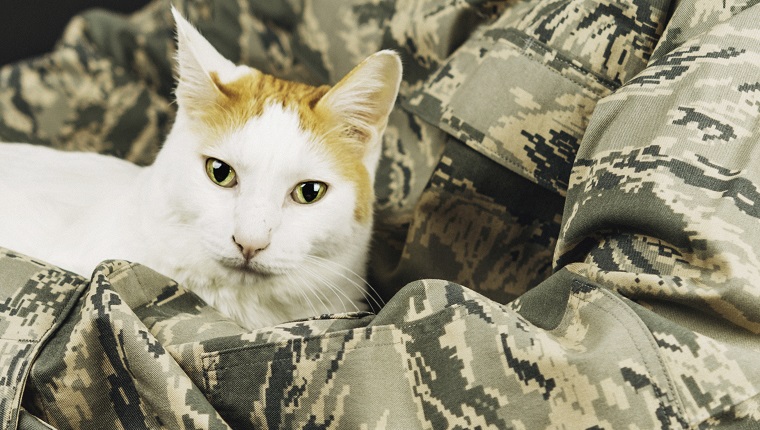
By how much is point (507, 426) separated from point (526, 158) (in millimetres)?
395

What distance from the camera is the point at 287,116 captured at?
75cm

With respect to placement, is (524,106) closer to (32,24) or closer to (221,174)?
(221,174)

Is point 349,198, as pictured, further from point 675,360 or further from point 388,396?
point 675,360

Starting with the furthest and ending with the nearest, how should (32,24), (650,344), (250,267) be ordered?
1. (32,24)
2. (250,267)
3. (650,344)

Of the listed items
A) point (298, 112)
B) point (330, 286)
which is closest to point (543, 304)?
point (330, 286)

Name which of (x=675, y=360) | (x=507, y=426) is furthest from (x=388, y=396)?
(x=675, y=360)

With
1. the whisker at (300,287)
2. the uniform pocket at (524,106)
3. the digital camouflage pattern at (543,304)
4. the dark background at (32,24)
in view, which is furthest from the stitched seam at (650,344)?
the dark background at (32,24)

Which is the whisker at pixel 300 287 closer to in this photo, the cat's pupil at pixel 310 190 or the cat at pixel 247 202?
the cat at pixel 247 202

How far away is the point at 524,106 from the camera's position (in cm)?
77

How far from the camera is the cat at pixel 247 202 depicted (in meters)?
0.70

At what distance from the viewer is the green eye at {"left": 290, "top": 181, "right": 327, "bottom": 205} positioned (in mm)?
745

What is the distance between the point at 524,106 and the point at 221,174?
42 centimetres

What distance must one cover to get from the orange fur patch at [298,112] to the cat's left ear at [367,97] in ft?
0.04

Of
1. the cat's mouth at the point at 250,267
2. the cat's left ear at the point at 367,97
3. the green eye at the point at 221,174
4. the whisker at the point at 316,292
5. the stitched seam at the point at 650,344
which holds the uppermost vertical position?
the cat's left ear at the point at 367,97
